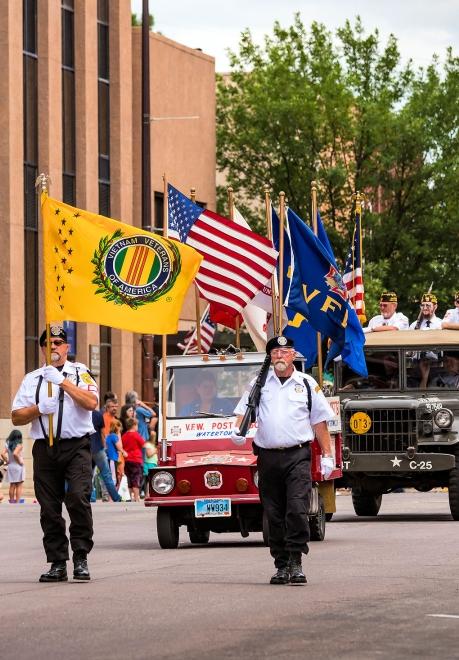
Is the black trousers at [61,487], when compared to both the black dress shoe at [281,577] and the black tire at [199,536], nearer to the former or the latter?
the black dress shoe at [281,577]

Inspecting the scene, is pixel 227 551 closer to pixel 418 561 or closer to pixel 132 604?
pixel 418 561

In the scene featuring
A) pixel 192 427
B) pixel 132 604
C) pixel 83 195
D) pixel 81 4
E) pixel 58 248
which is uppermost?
pixel 81 4

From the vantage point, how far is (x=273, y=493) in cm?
1425

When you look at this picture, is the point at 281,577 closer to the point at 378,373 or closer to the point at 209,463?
the point at 209,463

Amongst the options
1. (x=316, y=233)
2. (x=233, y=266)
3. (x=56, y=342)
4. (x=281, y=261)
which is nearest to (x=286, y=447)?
(x=56, y=342)

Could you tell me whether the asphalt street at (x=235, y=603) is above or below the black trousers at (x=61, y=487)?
below

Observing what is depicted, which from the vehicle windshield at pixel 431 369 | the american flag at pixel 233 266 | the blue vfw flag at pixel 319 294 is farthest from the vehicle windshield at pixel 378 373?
the american flag at pixel 233 266

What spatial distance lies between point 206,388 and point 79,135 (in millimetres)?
25670

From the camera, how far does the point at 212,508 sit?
60.2ft

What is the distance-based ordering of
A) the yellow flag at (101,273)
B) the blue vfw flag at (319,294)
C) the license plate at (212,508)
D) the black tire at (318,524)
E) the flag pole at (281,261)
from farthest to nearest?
the blue vfw flag at (319,294) < the flag pole at (281,261) < the black tire at (318,524) < the license plate at (212,508) < the yellow flag at (101,273)

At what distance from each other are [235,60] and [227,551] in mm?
41340

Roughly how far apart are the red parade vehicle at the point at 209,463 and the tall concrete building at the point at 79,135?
21.4 m

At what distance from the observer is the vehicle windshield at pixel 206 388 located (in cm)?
1959

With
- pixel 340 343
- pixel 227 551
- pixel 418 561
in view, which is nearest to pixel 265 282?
pixel 340 343
